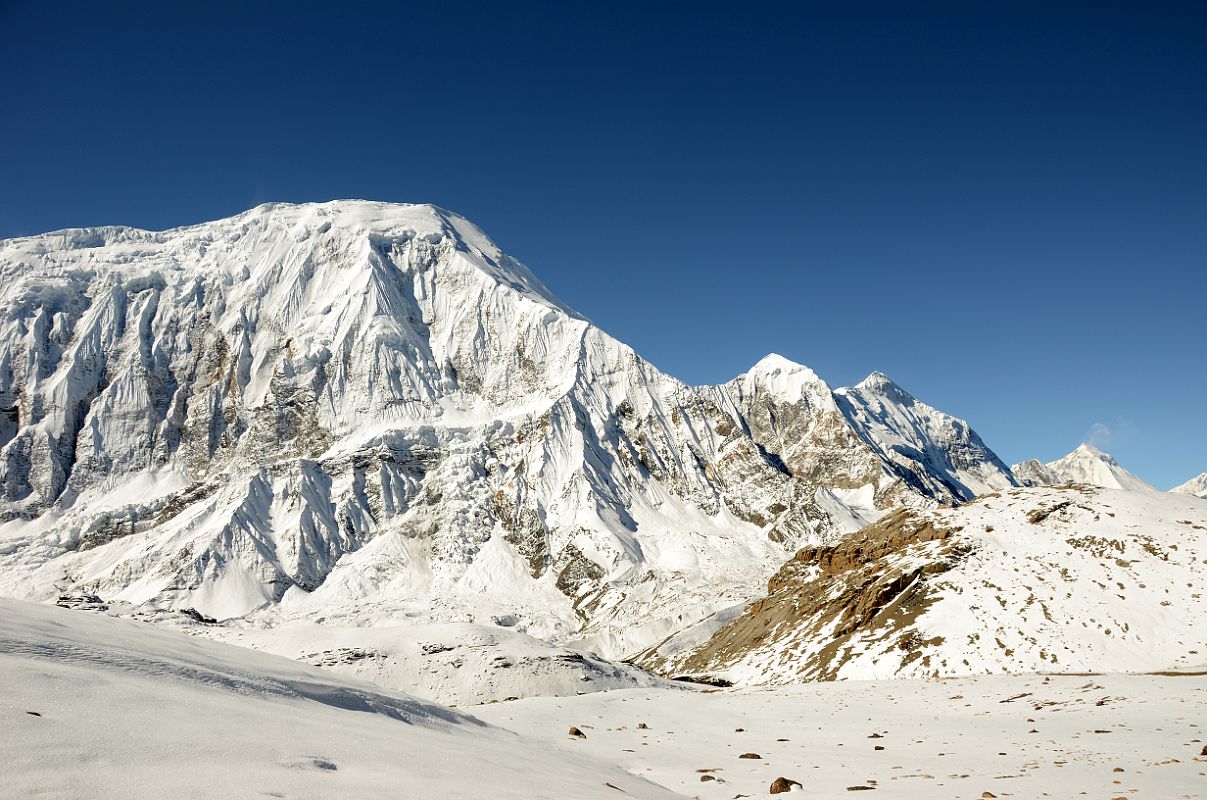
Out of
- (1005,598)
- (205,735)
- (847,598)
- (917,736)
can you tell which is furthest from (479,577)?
(205,735)

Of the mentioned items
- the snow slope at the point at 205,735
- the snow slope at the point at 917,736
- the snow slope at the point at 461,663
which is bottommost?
the snow slope at the point at 461,663

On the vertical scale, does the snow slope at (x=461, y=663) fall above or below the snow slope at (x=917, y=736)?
below

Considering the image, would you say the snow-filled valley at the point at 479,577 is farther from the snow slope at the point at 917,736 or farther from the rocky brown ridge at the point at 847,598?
the rocky brown ridge at the point at 847,598

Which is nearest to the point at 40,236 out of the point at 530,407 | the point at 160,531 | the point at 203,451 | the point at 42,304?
the point at 42,304

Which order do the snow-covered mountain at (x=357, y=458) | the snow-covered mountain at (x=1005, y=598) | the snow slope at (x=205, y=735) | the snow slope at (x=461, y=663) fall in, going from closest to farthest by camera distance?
the snow slope at (x=205, y=735), the snow-covered mountain at (x=1005, y=598), the snow slope at (x=461, y=663), the snow-covered mountain at (x=357, y=458)

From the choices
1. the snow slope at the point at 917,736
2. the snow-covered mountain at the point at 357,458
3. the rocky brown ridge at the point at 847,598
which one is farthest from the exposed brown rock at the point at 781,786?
the snow-covered mountain at the point at 357,458

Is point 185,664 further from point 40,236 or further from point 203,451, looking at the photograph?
point 40,236

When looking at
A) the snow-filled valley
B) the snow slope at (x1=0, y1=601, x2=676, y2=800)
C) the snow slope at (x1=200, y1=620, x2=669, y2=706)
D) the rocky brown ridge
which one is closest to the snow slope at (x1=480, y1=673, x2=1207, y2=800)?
the snow-filled valley

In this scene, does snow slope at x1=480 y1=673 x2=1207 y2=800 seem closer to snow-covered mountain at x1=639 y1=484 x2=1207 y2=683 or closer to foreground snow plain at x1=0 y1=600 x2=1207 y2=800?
foreground snow plain at x1=0 y1=600 x2=1207 y2=800
